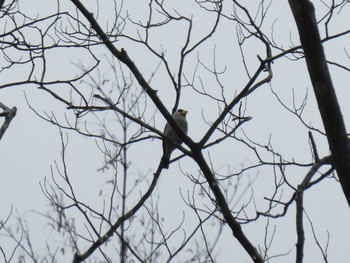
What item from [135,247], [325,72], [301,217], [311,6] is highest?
[311,6]

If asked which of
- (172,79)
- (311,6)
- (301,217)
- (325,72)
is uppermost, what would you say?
(172,79)

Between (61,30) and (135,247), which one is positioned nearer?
(135,247)

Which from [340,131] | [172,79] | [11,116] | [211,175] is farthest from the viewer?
[172,79]

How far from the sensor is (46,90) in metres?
3.69

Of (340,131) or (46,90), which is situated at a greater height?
(46,90)

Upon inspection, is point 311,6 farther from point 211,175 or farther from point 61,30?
point 61,30

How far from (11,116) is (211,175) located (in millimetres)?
1220

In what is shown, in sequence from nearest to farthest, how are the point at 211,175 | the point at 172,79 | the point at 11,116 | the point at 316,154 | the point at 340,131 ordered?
1. the point at 340,131
2. the point at 316,154
3. the point at 11,116
4. the point at 211,175
5. the point at 172,79

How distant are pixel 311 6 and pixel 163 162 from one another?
2.50 meters

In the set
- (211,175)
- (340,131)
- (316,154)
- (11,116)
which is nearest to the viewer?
(340,131)

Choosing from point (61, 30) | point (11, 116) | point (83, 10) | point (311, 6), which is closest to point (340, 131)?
point (311, 6)

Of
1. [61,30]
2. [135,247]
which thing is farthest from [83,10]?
[135,247]

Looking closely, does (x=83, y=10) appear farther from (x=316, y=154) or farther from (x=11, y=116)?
(x=316, y=154)

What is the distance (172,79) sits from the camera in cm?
425
